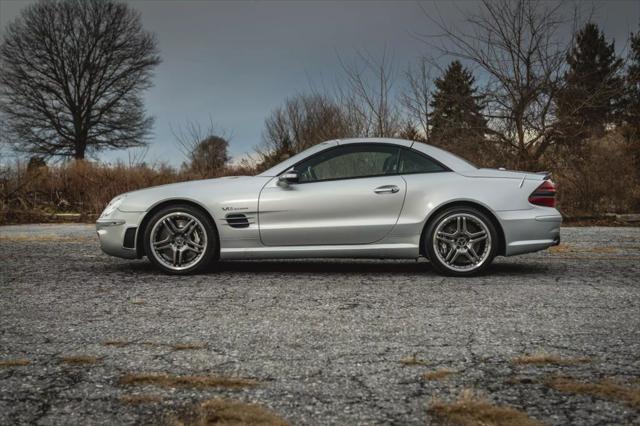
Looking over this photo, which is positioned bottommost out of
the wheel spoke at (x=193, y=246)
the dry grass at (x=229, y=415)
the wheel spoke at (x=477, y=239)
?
the dry grass at (x=229, y=415)

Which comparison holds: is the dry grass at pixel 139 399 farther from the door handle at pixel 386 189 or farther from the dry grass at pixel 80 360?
the door handle at pixel 386 189

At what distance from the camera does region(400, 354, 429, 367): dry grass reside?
3.05m

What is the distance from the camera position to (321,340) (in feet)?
11.5

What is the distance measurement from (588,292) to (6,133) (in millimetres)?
33581

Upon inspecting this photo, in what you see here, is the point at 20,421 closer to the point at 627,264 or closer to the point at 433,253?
the point at 433,253

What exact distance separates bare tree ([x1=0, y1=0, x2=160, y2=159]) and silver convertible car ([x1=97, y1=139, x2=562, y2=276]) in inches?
1177

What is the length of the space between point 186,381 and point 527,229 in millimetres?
3960

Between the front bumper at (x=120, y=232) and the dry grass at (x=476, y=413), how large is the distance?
13.5ft

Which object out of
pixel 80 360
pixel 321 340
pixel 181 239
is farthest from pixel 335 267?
pixel 80 360

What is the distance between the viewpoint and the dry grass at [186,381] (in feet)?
8.97

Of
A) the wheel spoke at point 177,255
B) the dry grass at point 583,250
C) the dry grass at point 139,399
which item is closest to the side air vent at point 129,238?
the wheel spoke at point 177,255

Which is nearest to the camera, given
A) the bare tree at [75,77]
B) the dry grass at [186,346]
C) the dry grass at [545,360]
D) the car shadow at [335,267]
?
the dry grass at [545,360]

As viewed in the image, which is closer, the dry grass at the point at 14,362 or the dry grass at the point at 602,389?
the dry grass at the point at 602,389

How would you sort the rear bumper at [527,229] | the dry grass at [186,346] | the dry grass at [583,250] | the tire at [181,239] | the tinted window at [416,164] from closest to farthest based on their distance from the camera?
the dry grass at [186,346] → the rear bumper at [527,229] → the tire at [181,239] → the tinted window at [416,164] → the dry grass at [583,250]
